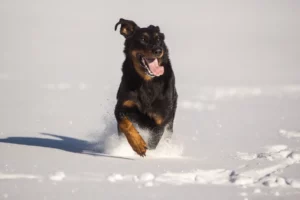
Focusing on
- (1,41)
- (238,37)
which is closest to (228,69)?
(238,37)

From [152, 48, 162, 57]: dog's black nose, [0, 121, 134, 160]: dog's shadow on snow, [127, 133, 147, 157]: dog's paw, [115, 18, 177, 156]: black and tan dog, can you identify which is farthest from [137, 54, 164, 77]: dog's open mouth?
[0, 121, 134, 160]: dog's shadow on snow

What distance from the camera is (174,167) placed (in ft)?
14.2

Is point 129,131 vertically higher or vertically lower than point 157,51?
lower

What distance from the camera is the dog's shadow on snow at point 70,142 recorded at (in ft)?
17.2

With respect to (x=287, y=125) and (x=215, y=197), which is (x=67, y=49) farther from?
(x=215, y=197)

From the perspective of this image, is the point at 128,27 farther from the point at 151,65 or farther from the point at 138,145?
the point at 138,145

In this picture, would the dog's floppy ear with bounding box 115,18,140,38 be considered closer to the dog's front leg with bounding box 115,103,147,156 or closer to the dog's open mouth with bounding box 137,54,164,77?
the dog's open mouth with bounding box 137,54,164,77

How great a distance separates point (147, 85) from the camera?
5074 millimetres

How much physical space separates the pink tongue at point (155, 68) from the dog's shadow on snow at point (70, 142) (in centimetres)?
102

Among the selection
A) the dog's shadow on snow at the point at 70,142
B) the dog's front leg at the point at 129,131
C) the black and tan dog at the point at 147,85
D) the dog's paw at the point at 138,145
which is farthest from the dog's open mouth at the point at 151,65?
the dog's shadow on snow at the point at 70,142

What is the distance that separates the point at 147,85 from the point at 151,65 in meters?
0.23

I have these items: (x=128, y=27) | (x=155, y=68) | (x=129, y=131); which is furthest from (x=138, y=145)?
(x=128, y=27)

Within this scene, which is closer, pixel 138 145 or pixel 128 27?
pixel 138 145

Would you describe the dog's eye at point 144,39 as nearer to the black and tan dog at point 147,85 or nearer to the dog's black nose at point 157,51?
the black and tan dog at point 147,85
